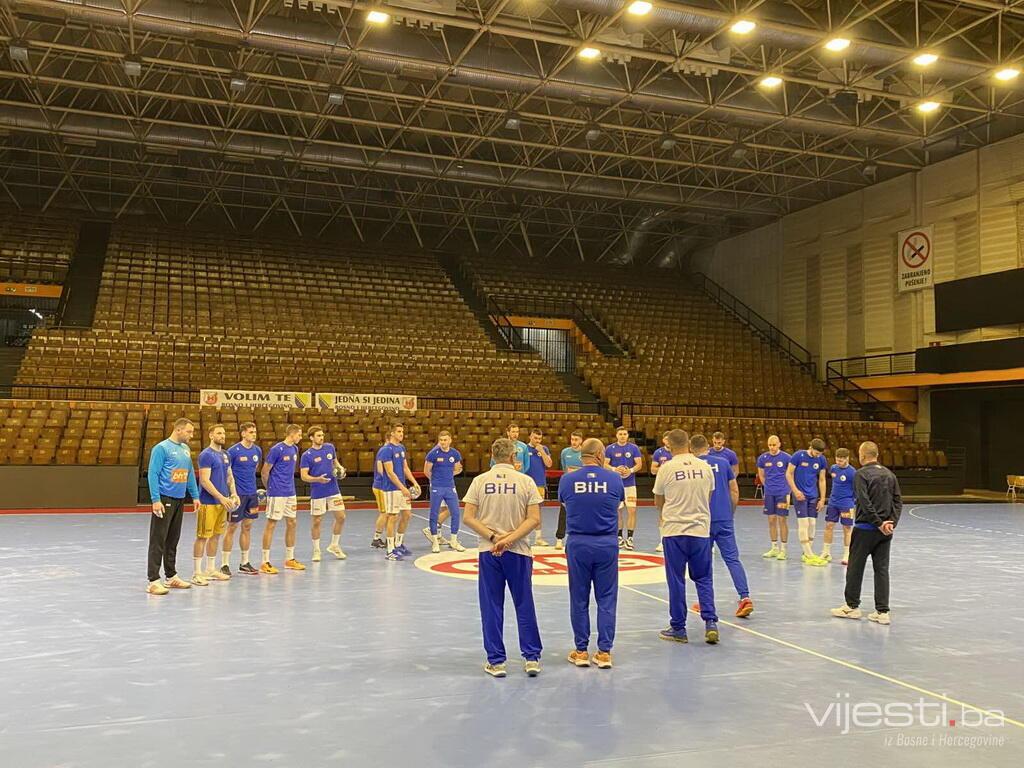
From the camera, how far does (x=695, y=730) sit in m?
4.60

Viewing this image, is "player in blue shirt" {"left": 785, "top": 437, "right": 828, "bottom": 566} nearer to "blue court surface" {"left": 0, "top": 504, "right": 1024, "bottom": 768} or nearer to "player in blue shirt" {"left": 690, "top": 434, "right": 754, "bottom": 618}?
"blue court surface" {"left": 0, "top": 504, "right": 1024, "bottom": 768}

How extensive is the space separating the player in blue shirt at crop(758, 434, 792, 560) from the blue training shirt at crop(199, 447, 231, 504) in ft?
22.7

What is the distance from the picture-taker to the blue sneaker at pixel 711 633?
6590 mm

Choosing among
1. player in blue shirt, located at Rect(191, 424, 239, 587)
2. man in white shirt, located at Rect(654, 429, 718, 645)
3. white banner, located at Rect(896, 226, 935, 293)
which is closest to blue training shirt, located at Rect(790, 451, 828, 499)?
man in white shirt, located at Rect(654, 429, 718, 645)

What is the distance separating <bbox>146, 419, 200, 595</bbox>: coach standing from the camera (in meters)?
8.44

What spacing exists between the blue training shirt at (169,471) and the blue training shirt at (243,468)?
92 cm

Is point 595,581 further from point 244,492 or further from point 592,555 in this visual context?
point 244,492

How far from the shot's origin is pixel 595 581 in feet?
19.8

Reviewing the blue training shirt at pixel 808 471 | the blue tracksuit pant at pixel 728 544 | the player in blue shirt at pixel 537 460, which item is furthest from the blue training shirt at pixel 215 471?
the blue training shirt at pixel 808 471

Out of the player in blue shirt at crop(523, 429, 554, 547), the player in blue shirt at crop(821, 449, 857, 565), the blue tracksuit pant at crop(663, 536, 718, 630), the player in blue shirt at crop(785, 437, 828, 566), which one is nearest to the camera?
the blue tracksuit pant at crop(663, 536, 718, 630)

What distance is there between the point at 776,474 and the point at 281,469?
6547mm

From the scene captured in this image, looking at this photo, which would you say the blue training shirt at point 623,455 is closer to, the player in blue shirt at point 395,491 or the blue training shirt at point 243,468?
the player in blue shirt at point 395,491

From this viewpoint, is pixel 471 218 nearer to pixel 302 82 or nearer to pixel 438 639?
pixel 302 82

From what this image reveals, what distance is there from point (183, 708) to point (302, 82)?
58.4 ft
